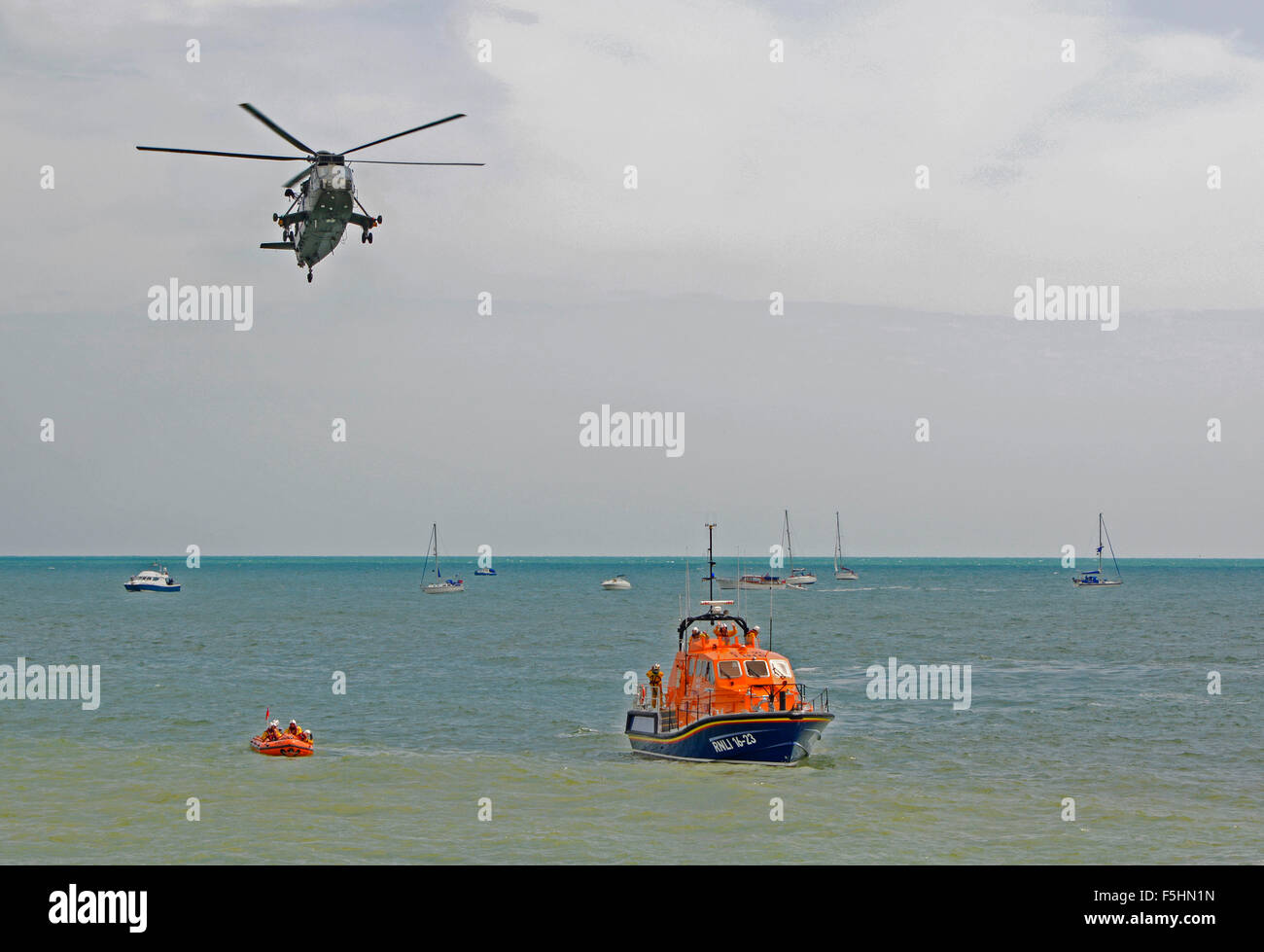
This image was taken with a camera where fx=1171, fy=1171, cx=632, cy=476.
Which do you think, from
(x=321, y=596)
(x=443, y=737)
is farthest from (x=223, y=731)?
(x=321, y=596)

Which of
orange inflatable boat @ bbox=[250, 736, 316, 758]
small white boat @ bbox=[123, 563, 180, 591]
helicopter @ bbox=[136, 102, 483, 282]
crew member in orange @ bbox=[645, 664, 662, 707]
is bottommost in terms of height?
small white boat @ bbox=[123, 563, 180, 591]

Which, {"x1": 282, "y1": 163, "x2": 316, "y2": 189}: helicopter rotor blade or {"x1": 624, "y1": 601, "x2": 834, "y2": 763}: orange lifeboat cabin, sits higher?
{"x1": 282, "y1": 163, "x2": 316, "y2": 189}: helicopter rotor blade

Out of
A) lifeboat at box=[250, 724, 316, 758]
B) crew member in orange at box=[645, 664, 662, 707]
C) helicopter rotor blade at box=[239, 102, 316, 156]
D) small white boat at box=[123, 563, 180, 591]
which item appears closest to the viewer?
helicopter rotor blade at box=[239, 102, 316, 156]

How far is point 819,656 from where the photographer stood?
72.7 m

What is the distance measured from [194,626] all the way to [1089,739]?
83.0m

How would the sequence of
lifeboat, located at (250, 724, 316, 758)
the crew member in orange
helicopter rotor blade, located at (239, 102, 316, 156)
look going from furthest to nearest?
lifeboat, located at (250, 724, 316, 758)
the crew member in orange
helicopter rotor blade, located at (239, 102, 316, 156)

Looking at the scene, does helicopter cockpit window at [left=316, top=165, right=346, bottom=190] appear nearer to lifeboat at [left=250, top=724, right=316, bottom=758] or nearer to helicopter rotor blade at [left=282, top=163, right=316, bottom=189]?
helicopter rotor blade at [left=282, top=163, right=316, bottom=189]

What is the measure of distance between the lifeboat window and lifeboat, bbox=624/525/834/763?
0.03m

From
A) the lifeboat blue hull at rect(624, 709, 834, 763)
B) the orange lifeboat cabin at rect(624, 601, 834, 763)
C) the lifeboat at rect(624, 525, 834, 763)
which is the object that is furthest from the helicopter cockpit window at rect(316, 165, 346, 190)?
the lifeboat blue hull at rect(624, 709, 834, 763)

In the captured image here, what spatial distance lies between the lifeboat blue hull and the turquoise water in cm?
53

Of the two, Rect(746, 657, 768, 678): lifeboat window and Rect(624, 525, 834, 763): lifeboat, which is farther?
Rect(746, 657, 768, 678): lifeboat window

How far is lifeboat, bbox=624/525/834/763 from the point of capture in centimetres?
3269

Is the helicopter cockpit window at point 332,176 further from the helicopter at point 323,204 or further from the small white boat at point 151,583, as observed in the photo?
the small white boat at point 151,583
